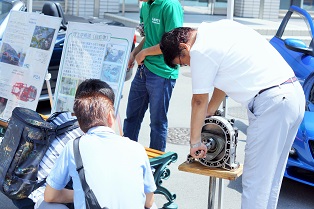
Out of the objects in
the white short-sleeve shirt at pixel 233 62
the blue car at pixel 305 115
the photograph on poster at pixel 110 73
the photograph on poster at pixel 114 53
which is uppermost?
the white short-sleeve shirt at pixel 233 62

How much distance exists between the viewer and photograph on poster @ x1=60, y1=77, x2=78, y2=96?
5.11 metres

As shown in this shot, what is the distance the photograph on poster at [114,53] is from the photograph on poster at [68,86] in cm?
42

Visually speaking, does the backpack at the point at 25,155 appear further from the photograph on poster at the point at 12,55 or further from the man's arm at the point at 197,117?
the photograph on poster at the point at 12,55

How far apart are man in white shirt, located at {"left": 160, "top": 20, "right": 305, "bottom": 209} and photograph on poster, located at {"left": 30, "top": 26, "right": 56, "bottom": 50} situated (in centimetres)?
190

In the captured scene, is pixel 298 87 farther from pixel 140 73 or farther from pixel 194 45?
pixel 140 73

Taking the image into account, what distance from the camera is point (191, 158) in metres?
4.06

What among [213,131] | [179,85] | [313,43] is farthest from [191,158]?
[179,85]

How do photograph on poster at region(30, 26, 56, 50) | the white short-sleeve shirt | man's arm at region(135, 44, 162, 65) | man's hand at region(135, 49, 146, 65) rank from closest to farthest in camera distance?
the white short-sleeve shirt → man's arm at region(135, 44, 162, 65) → man's hand at region(135, 49, 146, 65) → photograph on poster at region(30, 26, 56, 50)

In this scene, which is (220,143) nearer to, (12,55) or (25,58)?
(25,58)

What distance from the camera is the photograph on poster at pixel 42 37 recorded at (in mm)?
5484

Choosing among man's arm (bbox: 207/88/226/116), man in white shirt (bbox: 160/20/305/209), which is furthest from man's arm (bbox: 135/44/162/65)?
man in white shirt (bbox: 160/20/305/209)

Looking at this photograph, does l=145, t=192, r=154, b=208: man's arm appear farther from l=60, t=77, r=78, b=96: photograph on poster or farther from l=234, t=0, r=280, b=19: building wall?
l=234, t=0, r=280, b=19: building wall

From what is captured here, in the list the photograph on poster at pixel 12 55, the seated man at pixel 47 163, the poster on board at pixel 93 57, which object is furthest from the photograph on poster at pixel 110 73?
the photograph on poster at pixel 12 55

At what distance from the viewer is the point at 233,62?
3752 mm
